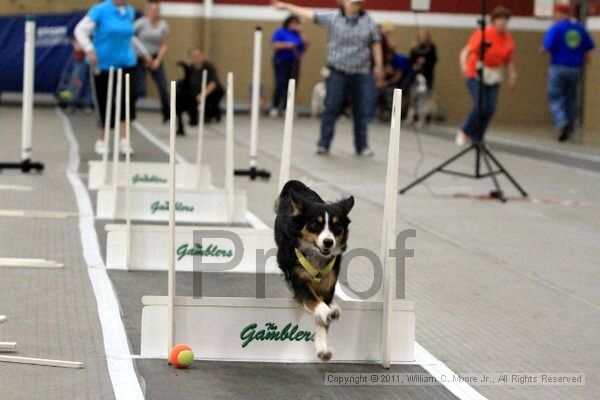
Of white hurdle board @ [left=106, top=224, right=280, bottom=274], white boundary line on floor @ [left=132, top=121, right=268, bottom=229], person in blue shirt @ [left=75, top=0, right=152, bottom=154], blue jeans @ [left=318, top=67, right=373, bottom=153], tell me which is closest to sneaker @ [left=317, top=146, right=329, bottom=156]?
blue jeans @ [left=318, top=67, right=373, bottom=153]

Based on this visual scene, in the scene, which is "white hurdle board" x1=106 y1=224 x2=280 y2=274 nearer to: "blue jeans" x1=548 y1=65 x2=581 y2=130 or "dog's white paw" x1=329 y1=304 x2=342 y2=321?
"dog's white paw" x1=329 y1=304 x2=342 y2=321

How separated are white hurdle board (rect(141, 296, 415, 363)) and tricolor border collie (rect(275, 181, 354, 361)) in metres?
0.13

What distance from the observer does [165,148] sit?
18.8m

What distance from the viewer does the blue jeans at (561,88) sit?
2217cm

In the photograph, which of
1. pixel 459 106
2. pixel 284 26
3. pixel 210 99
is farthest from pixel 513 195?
pixel 459 106

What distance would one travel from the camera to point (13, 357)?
6383 millimetres

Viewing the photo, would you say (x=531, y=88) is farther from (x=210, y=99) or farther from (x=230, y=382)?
(x=230, y=382)

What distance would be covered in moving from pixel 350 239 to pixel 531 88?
20.3 meters

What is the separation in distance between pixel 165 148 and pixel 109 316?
11.4m

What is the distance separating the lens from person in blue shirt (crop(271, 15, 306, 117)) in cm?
2738

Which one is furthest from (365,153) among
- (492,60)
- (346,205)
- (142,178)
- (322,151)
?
(346,205)

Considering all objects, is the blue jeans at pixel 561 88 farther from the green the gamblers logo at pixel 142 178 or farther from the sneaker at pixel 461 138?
the green the gamblers logo at pixel 142 178

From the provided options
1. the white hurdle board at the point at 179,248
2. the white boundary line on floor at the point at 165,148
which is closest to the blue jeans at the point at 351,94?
the white boundary line on floor at the point at 165,148

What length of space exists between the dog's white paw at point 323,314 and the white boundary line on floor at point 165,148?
176 inches
